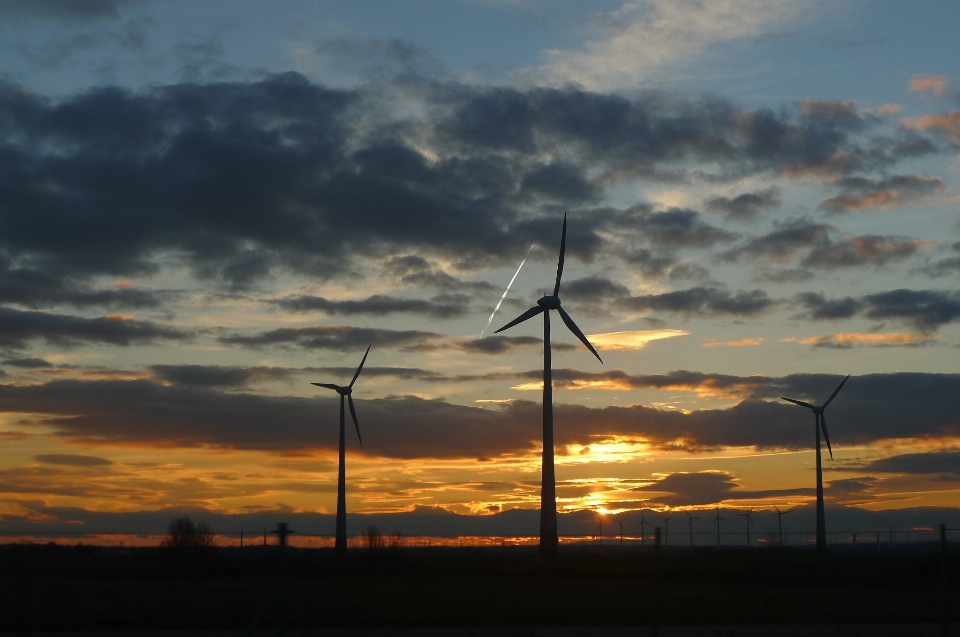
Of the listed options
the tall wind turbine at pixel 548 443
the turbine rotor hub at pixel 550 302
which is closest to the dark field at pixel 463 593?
the tall wind turbine at pixel 548 443

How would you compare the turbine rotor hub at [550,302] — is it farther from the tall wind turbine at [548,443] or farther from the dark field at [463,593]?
the dark field at [463,593]

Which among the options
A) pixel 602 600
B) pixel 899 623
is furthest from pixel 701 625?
pixel 602 600

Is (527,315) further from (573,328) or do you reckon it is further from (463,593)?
(463,593)

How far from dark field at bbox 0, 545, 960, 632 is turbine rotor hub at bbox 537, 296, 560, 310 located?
24.0 metres

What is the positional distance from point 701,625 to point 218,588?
73.0 ft

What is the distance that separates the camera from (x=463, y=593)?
4338 cm

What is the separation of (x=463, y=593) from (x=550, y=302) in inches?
1765

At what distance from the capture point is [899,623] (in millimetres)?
31219

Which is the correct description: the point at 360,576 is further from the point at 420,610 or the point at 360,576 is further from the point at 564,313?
the point at 564,313

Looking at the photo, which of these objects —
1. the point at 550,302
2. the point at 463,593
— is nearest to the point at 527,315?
the point at 550,302

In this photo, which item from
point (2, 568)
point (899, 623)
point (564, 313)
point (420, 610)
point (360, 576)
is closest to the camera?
point (899, 623)

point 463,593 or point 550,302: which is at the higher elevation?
point 550,302

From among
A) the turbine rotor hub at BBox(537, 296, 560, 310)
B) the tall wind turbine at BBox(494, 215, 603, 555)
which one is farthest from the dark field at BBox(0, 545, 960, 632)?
the turbine rotor hub at BBox(537, 296, 560, 310)

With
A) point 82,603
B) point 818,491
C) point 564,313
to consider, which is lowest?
point 82,603
